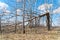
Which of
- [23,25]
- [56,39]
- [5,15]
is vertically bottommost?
[56,39]

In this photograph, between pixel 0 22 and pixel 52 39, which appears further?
pixel 0 22

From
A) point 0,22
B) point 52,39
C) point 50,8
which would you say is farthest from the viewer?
point 50,8

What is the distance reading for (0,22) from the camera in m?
11.4

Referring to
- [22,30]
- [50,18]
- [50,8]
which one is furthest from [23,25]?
[50,8]

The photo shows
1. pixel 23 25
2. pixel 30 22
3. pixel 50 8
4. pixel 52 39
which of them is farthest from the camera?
pixel 50 8

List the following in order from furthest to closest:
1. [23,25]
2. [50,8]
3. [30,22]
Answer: [50,8] → [30,22] → [23,25]

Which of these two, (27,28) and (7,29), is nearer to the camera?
(27,28)

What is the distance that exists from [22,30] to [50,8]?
12.4 ft

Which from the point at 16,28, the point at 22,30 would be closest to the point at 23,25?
the point at 22,30

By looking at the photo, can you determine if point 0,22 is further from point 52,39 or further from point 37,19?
point 52,39

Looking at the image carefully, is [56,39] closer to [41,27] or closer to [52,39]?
[52,39]

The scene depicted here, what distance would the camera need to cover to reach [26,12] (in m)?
10.2

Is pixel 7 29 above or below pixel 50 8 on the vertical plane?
below

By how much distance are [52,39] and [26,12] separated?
11.5 ft
